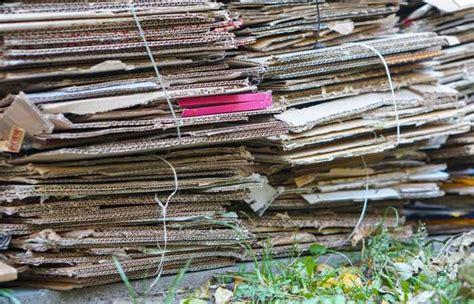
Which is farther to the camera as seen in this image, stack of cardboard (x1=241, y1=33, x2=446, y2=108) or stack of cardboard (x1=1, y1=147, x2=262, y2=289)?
stack of cardboard (x1=241, y1=33, x2=446, y2=108)

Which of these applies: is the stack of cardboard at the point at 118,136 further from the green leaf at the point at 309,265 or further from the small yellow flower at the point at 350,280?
the small yellow flower at the point at 350,280

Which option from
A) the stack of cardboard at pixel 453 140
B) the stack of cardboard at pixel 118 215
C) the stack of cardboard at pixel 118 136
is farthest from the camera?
the stack of cardboard at pixel 453 140

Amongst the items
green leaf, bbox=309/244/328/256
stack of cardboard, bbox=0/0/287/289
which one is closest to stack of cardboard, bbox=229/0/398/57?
stack of cardboard, bbox=0/0/287/289

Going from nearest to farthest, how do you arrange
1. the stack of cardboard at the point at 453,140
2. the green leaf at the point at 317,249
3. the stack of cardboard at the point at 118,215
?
the stack of cardboard at the point at 118,215 → the green leaf at the point at 317,249 → the stack of cardboard at the point at 453,140

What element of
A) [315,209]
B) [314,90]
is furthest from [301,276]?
[314,90]

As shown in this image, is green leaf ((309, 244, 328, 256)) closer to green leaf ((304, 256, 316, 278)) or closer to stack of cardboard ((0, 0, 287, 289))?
green leaf ((304, 256, 316, 278))

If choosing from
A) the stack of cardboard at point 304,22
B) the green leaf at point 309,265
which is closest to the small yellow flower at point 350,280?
the green leaf at point 309,265

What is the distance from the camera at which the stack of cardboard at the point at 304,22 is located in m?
2.55

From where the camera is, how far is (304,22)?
8.61 feet

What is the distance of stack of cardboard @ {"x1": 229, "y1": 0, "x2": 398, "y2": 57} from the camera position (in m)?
2.55

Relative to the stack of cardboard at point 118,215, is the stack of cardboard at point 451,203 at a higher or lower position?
lower

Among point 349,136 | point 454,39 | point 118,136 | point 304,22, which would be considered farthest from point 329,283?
point 454,39

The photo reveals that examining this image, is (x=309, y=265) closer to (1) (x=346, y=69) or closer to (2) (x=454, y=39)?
(1) (x=346, y=69)

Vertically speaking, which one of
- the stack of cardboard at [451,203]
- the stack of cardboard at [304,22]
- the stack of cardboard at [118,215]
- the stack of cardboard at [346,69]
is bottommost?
the stack of cardboard at [451,203]
